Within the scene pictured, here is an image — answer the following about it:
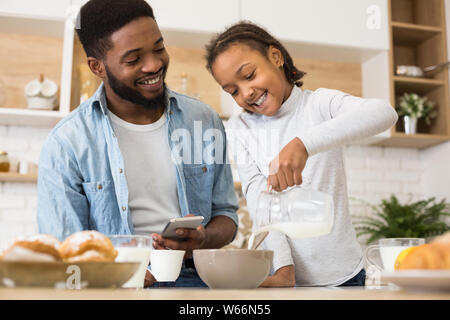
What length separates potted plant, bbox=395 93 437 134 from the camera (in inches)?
121

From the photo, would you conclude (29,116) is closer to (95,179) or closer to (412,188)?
(95,179)

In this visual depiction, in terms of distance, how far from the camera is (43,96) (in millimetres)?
2602

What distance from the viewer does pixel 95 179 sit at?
1.32 meters

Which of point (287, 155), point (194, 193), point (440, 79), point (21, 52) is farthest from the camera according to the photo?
point (440, 79)

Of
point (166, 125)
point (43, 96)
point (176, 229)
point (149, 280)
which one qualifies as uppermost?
point (43, 96)

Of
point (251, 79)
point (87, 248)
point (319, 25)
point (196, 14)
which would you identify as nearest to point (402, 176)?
point (319, 25)

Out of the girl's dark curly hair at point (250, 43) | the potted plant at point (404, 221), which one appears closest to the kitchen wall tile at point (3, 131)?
the girl's dark curly hair at point (250, 43)

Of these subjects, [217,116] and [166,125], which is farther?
[217,116]

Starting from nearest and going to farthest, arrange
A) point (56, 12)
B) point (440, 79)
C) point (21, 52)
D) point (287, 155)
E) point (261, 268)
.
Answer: point (261, 268), point (287, 155), point (56, 12), point (21, 52), point (440, 79)

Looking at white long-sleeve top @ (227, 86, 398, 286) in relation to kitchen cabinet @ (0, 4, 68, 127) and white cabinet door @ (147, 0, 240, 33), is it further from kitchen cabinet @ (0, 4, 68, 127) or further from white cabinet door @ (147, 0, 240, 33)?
kitchen cabinet @ (0, 4, 68, 127)
